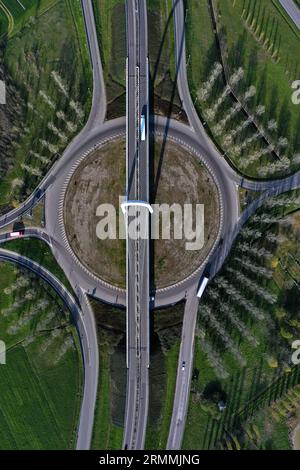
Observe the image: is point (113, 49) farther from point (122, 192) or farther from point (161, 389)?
point (161, 389)

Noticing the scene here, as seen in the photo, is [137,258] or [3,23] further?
[3,23]

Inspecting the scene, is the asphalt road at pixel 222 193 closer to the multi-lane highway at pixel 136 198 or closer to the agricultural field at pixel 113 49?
the multi-lane highway at pixel 136 198

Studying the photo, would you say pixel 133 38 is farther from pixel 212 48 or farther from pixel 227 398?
pixel 227 398

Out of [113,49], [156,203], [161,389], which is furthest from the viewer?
[113,49]

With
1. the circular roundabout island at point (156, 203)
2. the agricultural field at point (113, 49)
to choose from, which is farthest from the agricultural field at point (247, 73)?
the agricultural field at point (113, 49)

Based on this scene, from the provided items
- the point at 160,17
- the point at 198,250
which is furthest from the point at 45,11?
the point at 198,250

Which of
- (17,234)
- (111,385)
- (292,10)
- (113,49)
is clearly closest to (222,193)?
(113,49)
